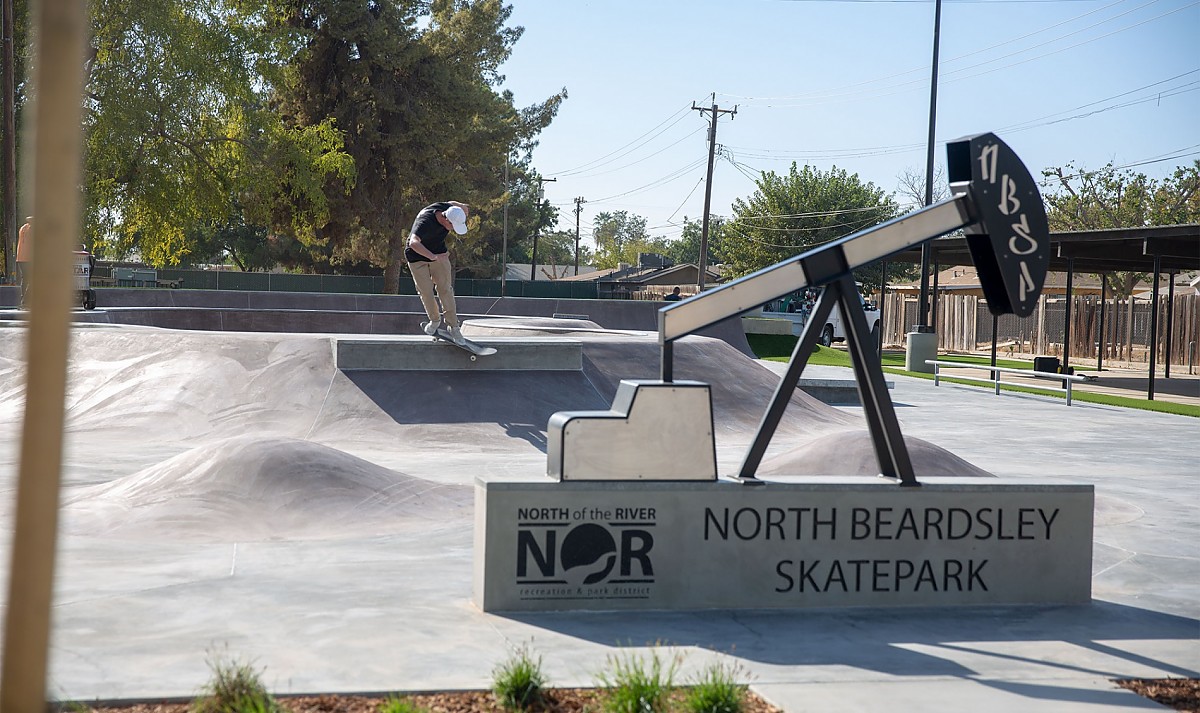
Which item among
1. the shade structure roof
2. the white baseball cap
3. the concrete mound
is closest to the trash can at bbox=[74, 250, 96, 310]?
the white baseball cap

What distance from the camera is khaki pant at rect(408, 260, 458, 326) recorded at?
1322 centimetres

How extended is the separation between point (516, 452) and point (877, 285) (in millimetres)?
59212

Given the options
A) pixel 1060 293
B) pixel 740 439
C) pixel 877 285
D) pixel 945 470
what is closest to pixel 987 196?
pixel 945 470

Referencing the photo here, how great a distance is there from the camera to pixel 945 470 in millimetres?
9875

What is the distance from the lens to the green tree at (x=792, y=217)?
66125 mm

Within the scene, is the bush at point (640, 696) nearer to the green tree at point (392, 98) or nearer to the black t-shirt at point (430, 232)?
the black t-shirt at point (430, 232)

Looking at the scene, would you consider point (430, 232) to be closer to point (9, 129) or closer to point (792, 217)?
point (9, 129)

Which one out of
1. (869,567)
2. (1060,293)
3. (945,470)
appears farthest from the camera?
(1060,293)

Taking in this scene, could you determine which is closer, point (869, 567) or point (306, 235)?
point (869, 567)

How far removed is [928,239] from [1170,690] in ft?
8.11

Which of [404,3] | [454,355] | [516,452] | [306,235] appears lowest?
[516,452]

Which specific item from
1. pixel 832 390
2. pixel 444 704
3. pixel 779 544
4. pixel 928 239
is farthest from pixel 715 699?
pixel 832 390

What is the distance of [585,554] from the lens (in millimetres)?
5594

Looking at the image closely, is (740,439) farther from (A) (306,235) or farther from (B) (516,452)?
(A) (306,235)
